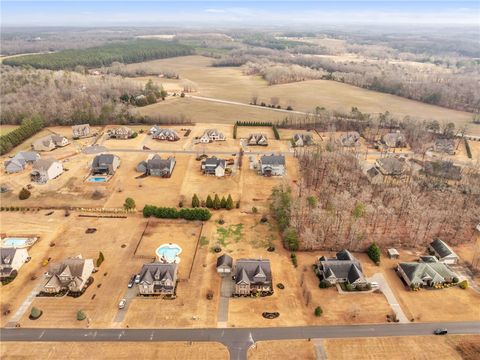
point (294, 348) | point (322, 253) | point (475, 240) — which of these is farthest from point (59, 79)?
point (475, 240)

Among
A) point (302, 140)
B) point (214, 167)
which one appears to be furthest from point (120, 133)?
point (302, 140)

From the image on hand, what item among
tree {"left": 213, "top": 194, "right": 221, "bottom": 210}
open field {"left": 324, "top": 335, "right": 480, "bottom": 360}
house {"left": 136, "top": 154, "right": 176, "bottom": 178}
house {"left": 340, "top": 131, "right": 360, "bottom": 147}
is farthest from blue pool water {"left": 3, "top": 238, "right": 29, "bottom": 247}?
house {"left": 340, "top": 131, "right": 360, "bottom": 147}

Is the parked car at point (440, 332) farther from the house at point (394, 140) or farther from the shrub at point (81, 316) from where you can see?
the house at point (394, 140)

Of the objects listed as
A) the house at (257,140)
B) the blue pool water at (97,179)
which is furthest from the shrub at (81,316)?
the house at (257,140)

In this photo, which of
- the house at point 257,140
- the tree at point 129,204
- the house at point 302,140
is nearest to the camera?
the tree at point 129,204

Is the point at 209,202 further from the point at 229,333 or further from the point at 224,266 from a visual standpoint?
the point at 229,333

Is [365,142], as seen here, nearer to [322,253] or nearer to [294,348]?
[322,253]
